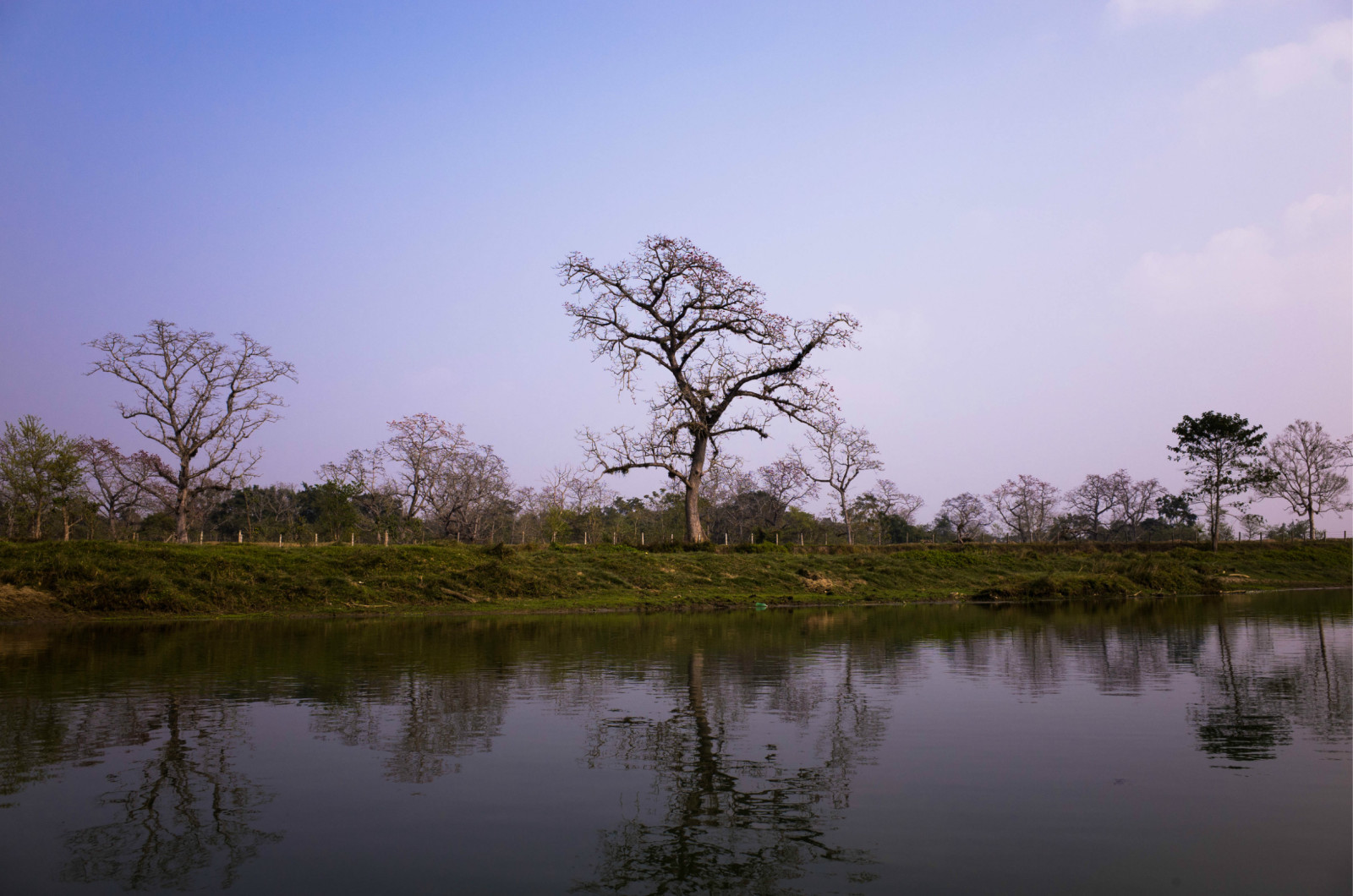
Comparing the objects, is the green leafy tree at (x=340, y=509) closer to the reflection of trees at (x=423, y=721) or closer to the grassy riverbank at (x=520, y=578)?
the grassy riverbank at (x=520, y=578)

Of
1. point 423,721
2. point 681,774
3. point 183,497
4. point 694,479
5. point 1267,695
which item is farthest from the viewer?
point 183,497

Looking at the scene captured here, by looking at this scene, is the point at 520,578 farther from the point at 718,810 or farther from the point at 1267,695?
the point at 718,810

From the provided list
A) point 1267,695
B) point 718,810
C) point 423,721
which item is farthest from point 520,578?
point 718,810

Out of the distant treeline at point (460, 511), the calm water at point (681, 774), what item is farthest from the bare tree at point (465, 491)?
the calm water at point (681, 774)

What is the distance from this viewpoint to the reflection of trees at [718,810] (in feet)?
18.5

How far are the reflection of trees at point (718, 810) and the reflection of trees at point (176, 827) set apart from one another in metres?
2.68

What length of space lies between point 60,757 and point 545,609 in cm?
2285

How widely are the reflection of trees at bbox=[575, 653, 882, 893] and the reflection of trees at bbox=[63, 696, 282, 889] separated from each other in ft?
8.79

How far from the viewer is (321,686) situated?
13.5m

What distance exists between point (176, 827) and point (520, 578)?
1103 inches

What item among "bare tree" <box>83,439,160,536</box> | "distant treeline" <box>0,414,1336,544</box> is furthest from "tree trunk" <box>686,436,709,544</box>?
"bare tree" <box>83,439,160,536</box>

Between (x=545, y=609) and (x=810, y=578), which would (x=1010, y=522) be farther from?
→ (x=545, y=609)

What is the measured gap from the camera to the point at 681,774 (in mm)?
8039

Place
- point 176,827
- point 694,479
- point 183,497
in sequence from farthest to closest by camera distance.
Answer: point 183,497, point 694,479, point 176,827
